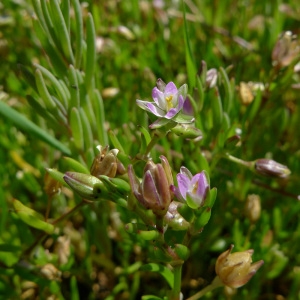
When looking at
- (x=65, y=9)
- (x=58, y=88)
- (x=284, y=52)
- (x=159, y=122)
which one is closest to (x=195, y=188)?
(x=159, y=122)

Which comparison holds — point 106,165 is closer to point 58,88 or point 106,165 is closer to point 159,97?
point 159,97

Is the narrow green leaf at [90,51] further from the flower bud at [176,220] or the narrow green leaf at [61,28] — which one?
the flower bud at [176,220]

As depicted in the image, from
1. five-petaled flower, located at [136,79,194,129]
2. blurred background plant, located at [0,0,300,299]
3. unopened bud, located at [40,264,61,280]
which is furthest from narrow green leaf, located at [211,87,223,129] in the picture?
unopened bud, located at [40,264,61,280]

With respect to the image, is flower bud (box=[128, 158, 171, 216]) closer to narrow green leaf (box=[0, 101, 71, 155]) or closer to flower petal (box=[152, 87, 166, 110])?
flower petal (box=[152, 87, 166, 110])

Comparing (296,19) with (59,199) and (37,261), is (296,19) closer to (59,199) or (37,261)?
(59,199)

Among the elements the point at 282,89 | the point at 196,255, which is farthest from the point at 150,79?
the point at 196,255

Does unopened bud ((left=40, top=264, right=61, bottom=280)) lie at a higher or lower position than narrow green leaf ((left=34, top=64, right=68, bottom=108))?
lower

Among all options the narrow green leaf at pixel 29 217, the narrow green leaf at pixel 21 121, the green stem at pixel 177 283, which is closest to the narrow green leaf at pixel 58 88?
the narrow green leaf at pixel 21 121
